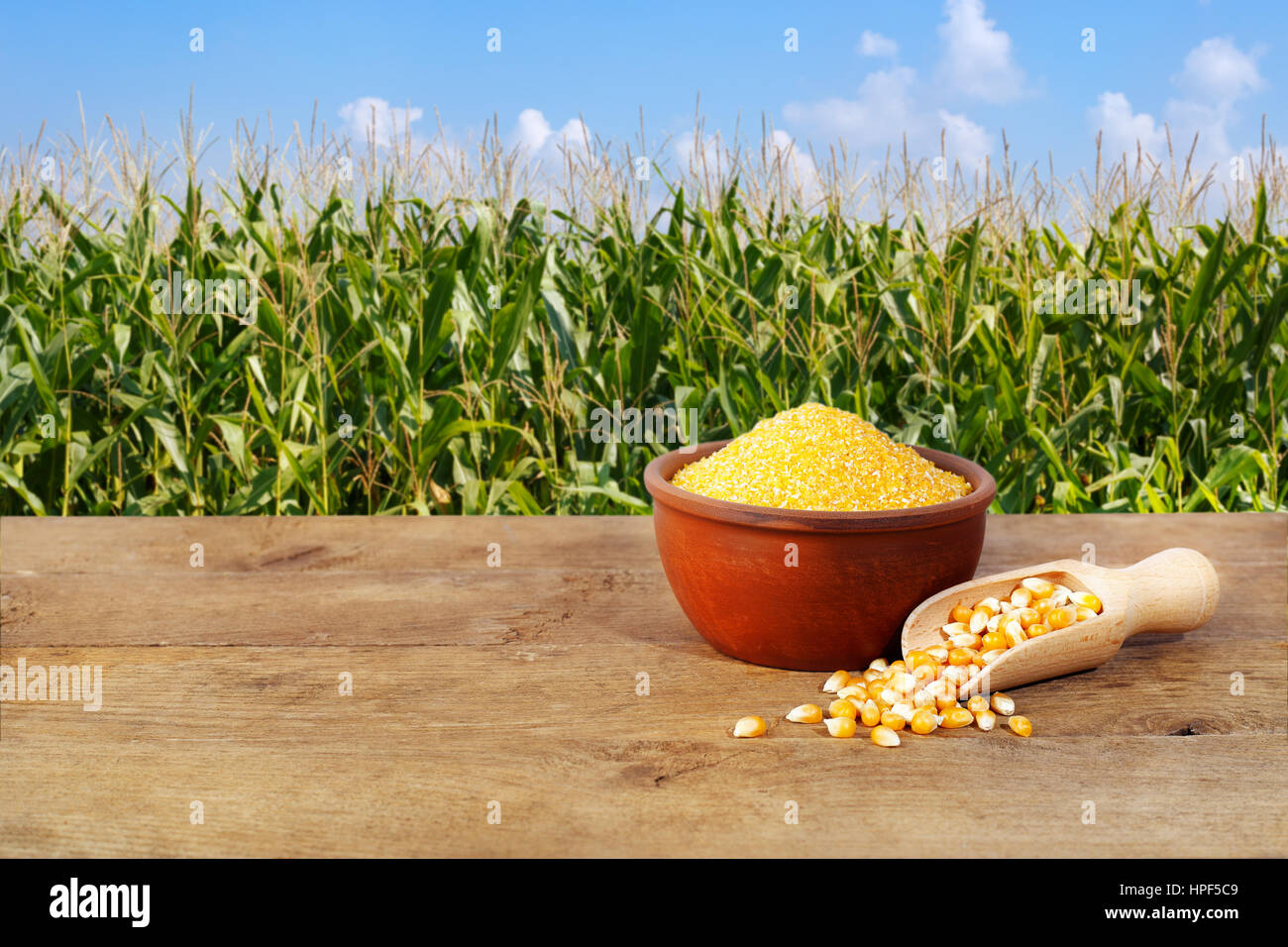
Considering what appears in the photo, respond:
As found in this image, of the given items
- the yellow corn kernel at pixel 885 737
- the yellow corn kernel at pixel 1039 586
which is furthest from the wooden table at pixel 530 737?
the yellow corn kernel at pixel 1039 586

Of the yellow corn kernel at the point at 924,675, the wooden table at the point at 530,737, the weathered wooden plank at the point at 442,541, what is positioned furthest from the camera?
the weathered wooden plank at the point at 442,541

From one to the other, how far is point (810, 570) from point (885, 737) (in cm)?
21

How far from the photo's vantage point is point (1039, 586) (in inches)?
53.7

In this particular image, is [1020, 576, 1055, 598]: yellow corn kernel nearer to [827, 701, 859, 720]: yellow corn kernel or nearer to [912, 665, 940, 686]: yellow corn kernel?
[912, 665, 940, 686]: yellow corn kernel

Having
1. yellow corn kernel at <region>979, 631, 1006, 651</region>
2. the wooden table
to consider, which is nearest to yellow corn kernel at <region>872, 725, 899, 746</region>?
the wooden table

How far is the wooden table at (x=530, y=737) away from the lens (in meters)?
0.96

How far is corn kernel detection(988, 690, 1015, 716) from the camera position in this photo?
1201 millimetres

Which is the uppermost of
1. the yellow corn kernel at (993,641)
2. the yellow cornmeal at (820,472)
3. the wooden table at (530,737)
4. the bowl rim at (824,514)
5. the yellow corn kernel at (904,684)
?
the yellow cornmeal at (820,472)

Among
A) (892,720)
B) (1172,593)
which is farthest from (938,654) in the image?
(1172,593)

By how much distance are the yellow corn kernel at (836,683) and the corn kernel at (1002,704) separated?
0.16 metres

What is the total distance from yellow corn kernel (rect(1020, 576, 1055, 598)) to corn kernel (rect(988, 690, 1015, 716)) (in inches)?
7.3

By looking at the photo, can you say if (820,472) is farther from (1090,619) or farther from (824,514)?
(1090,619)

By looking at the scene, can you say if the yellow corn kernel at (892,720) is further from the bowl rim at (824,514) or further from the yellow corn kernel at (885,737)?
the bowl rim at (824,514)
